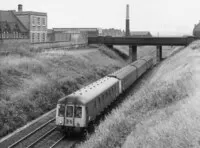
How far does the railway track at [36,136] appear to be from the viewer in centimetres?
1717

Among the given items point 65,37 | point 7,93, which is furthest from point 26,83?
point 65,37

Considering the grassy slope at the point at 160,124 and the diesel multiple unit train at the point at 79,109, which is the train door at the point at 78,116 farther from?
the grassy slope at the point at 160,124

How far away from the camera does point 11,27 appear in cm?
5494

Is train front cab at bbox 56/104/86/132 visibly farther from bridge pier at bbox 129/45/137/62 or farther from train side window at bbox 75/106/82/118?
bridge pier at bbox 129/45/137/62

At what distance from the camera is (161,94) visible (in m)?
15.9

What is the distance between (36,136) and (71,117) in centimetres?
306

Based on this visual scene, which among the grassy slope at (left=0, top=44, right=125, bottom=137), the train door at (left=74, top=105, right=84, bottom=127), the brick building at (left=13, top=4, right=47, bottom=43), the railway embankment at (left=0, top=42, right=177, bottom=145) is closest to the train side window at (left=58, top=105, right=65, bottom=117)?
the train door at (left=74, top=105, right=84, bottom=127)

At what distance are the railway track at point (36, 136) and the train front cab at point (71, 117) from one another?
5.74ft

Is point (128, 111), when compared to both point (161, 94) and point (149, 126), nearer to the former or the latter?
point (161, 94)

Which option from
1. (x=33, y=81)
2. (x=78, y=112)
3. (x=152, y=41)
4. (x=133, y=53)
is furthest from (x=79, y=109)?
(x=133, y=53)

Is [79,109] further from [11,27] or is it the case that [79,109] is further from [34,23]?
[34,23]

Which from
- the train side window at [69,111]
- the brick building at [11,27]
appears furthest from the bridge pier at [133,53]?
the train side window at [69,111]

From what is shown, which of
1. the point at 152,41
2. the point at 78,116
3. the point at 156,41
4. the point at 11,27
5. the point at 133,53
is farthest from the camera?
the point at 133,53

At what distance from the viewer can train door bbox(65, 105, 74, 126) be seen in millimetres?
17188
